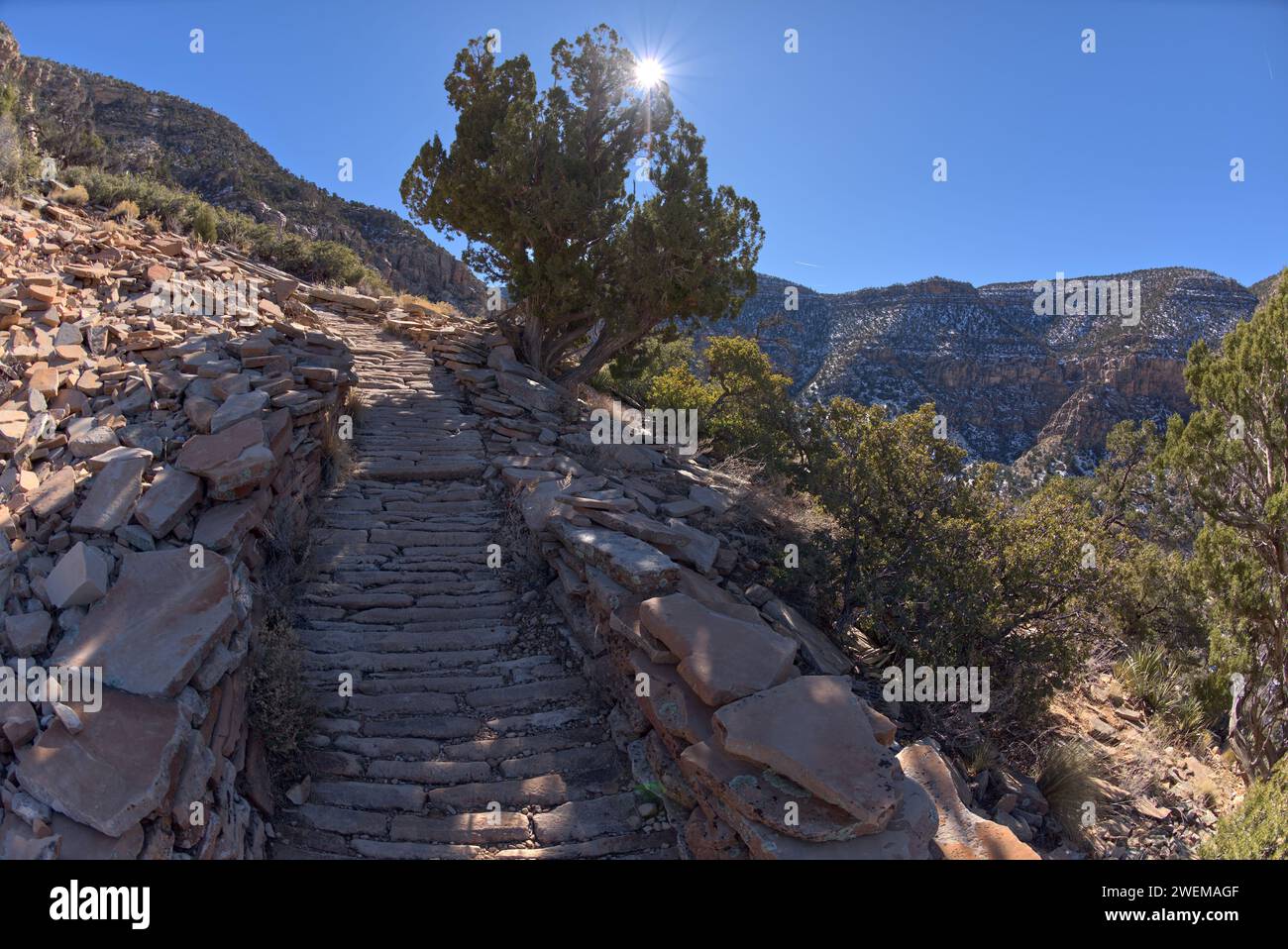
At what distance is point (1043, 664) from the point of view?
20.2 ft

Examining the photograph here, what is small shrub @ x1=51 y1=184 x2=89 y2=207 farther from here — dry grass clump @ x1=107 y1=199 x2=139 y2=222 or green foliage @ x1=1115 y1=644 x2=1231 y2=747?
green foliage @ x1=1115 y1=644 x2=1231 y2=747

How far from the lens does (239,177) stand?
30.2 m

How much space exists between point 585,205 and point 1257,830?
9589 millimetres

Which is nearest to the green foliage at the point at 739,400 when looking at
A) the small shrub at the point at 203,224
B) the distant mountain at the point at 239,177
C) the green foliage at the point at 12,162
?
the green foliage at the point at 12,162

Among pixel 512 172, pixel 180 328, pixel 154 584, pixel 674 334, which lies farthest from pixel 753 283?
pixel 154 584

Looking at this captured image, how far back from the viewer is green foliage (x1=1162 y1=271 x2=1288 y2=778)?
687cm

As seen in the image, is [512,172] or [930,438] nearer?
[930,438]

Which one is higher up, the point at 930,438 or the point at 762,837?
the point at 930,438

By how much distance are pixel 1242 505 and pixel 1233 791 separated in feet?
9.58

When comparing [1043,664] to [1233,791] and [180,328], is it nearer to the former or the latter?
[1233,791]

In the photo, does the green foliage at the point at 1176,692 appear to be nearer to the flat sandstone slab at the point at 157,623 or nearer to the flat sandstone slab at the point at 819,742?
the flat sandstone slab at the point at 819,742

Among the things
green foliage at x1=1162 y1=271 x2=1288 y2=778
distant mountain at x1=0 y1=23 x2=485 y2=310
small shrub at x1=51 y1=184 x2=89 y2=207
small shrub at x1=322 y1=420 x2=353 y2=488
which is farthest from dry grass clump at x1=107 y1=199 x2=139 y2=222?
green foliage at x1=1162 y1=271 x2=1288 y2=778

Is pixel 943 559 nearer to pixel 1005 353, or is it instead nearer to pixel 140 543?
pixel 140 543

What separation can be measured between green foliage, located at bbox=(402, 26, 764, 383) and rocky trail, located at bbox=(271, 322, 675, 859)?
4.56 m
